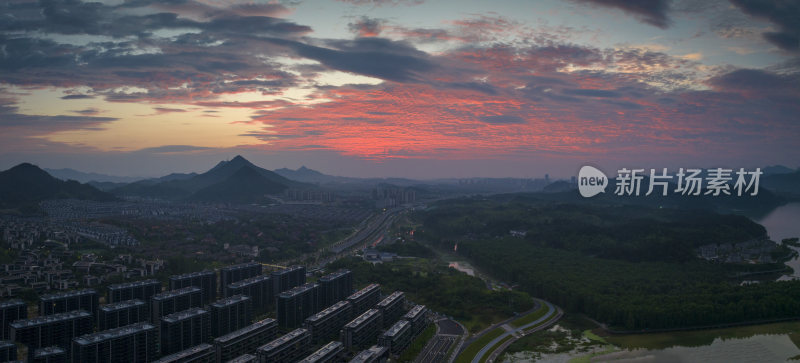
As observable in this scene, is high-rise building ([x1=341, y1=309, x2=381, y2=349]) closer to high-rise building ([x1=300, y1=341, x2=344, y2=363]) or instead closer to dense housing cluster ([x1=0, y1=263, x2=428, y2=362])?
dense housing cluster ([x1=0, y1=263, x2=428, y2=362])

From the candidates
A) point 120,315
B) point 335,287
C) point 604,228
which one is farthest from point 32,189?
point 604,228

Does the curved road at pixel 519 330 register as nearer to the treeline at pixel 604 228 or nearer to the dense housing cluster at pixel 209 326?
the dense housing cluster at pixel 209 326

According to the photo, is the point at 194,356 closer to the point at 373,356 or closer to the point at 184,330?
the point at 184,330

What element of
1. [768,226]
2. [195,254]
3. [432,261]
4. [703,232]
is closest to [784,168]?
[768,226]

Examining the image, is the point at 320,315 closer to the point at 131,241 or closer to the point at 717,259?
the point at 131,241

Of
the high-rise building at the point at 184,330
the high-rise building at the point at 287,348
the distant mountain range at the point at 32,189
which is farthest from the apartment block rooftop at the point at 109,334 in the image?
the distant mountain range at the point at 32,189

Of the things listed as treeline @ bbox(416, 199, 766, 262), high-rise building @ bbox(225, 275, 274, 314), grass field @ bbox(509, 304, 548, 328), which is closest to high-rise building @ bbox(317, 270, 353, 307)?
high-rise building @ bbox(225, 275, 274, 314)
